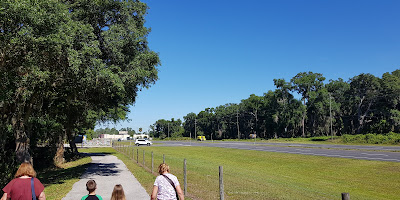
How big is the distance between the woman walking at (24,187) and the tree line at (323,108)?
211 feet

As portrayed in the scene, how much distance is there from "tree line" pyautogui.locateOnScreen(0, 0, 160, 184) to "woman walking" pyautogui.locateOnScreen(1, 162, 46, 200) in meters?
5.33

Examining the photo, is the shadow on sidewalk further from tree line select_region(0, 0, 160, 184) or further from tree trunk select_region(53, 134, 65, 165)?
tree trunk select_region(53, 134, 65, 165)

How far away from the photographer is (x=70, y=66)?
1166cm

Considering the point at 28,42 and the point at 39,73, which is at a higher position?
the point at 28,42

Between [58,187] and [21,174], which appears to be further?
[58,187]

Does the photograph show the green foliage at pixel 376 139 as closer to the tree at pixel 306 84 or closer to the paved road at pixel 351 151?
the paved road at pixel 351 151

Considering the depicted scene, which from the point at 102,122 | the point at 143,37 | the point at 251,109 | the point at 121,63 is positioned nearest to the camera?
the point at 121,63

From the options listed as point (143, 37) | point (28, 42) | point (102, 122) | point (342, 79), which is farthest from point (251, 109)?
point (28, 42)

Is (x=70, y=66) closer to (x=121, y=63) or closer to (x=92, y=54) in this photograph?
(x=92, y=54)

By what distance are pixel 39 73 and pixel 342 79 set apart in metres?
88.7

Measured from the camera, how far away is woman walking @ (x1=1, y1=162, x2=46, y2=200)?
476cm

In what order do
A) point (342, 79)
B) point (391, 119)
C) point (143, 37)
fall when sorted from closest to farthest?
point (143, 37) < point (391, 119) < point (342, 79)

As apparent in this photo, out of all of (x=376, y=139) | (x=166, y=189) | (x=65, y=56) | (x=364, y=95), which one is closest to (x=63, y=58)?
(x=65, y=56)

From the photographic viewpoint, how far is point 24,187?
15.7ft
